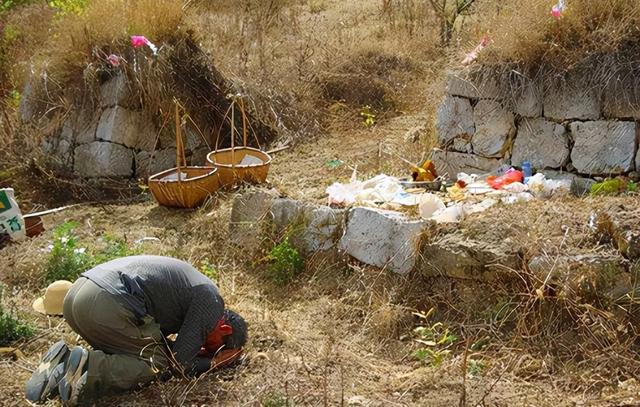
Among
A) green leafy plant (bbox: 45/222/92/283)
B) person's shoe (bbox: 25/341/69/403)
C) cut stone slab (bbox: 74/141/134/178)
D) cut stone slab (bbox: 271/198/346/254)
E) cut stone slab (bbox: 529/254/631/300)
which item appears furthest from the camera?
cut stone slab (bbox: 74/141/134/178)

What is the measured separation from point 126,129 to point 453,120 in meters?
4.20

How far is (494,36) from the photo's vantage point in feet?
24.4

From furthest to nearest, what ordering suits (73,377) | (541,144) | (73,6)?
1. (73,6)
2. (541,144)
3. (73,377)

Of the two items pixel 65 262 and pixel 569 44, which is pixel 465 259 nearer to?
pixel 569 44

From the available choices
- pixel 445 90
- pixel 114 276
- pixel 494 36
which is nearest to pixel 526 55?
pixel 494 36

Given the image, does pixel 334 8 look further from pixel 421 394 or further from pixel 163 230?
A: pixel 421 394

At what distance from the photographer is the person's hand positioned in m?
4.95

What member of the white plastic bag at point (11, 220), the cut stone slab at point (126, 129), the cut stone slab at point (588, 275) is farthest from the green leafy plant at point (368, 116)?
the cut stone slab at point (588, 275)

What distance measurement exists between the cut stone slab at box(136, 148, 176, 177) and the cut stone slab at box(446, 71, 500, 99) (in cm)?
386

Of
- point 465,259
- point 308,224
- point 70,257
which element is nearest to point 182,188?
point 70,257

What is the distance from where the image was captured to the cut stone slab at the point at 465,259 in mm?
5543

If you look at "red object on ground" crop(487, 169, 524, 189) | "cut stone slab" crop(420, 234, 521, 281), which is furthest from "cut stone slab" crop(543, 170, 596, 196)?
"cut stone slab" crop(420, 234, 521, 281)

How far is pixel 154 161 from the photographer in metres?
9.88

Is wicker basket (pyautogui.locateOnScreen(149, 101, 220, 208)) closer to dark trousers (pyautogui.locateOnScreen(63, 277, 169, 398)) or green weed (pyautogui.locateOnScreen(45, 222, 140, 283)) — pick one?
green weed (pyautogui.locateOnScreen(45, 222, 140, 283))
